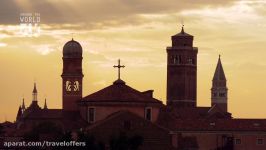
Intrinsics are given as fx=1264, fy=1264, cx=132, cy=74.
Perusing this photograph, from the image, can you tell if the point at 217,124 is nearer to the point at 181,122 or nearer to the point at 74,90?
the point at 181,122

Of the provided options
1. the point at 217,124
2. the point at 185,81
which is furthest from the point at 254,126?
the point at 185,81

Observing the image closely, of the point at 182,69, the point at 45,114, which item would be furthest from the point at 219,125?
the point at 182,69

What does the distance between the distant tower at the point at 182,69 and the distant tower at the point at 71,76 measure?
3585cm

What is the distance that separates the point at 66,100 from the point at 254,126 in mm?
36799

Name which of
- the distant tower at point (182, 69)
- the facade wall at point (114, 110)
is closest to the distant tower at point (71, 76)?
the distant tower at point (182, 69)

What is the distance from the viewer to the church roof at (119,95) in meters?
107

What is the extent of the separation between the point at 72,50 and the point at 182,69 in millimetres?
39209

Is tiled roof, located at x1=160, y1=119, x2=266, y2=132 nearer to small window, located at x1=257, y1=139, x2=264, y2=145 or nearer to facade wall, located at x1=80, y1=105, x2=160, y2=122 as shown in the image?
small window, located at x1=257, y1=139, x2=264, y2=145

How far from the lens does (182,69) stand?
18988cm

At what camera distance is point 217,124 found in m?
118

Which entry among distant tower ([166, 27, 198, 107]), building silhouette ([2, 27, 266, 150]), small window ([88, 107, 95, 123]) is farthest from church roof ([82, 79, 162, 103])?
distant tower ([166, 27, 198, 107])

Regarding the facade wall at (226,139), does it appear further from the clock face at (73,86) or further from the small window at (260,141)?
the clock face at (73,86)

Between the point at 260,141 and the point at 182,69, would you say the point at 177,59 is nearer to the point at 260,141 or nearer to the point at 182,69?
the point at 182,69

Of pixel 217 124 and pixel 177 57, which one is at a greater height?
pixel 177 57
